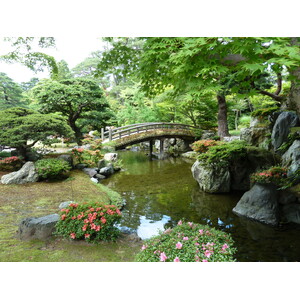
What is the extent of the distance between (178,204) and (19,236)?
3.36 meters

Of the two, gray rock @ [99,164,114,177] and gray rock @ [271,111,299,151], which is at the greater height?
gray rock @ [271,111,299,151]

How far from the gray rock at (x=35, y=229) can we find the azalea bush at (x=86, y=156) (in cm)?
413

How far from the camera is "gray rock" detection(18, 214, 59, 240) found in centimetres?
272

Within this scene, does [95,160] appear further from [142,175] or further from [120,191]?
[120,191]

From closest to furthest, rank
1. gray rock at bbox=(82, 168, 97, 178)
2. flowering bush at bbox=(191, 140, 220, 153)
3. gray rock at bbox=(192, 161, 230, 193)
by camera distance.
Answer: gray rock at bbox=(192, 161, 230, 193) < flowering bush at bbox=(191, 140, 220, 153) < gray rock at bbox=(82, 168, 97, 178)

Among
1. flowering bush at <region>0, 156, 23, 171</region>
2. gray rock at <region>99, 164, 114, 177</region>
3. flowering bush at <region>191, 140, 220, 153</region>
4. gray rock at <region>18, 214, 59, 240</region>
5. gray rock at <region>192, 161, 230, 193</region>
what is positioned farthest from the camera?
gray rock at <region>99, 164, 114, 177</region>

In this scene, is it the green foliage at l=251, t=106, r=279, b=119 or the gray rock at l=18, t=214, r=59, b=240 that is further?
the green foliage at l=251, t=106, r=279, b=119

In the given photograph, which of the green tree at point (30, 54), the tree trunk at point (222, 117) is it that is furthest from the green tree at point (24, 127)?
the tree trunk at point (222, 117)

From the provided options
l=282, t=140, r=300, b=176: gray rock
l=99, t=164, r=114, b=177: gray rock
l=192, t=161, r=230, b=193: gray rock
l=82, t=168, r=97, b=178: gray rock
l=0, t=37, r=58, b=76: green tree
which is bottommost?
l=99, t=164, r=114, b=177: gray rock

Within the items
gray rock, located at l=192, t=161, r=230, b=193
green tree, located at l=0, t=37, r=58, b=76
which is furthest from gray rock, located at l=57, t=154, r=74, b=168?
gray rock, located at l=192, t=161, r=230, b=193

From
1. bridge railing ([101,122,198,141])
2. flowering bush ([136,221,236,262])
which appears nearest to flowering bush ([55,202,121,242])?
flowering bush ([136,221,236,262])

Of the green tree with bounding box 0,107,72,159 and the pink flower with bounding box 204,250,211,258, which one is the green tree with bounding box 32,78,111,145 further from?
the pink flower with bounding box 204,250,211,258

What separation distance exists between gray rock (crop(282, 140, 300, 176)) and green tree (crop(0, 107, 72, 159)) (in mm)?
5304

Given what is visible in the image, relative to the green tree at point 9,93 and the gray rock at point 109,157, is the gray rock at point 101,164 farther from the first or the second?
the green tree at point 9,93
